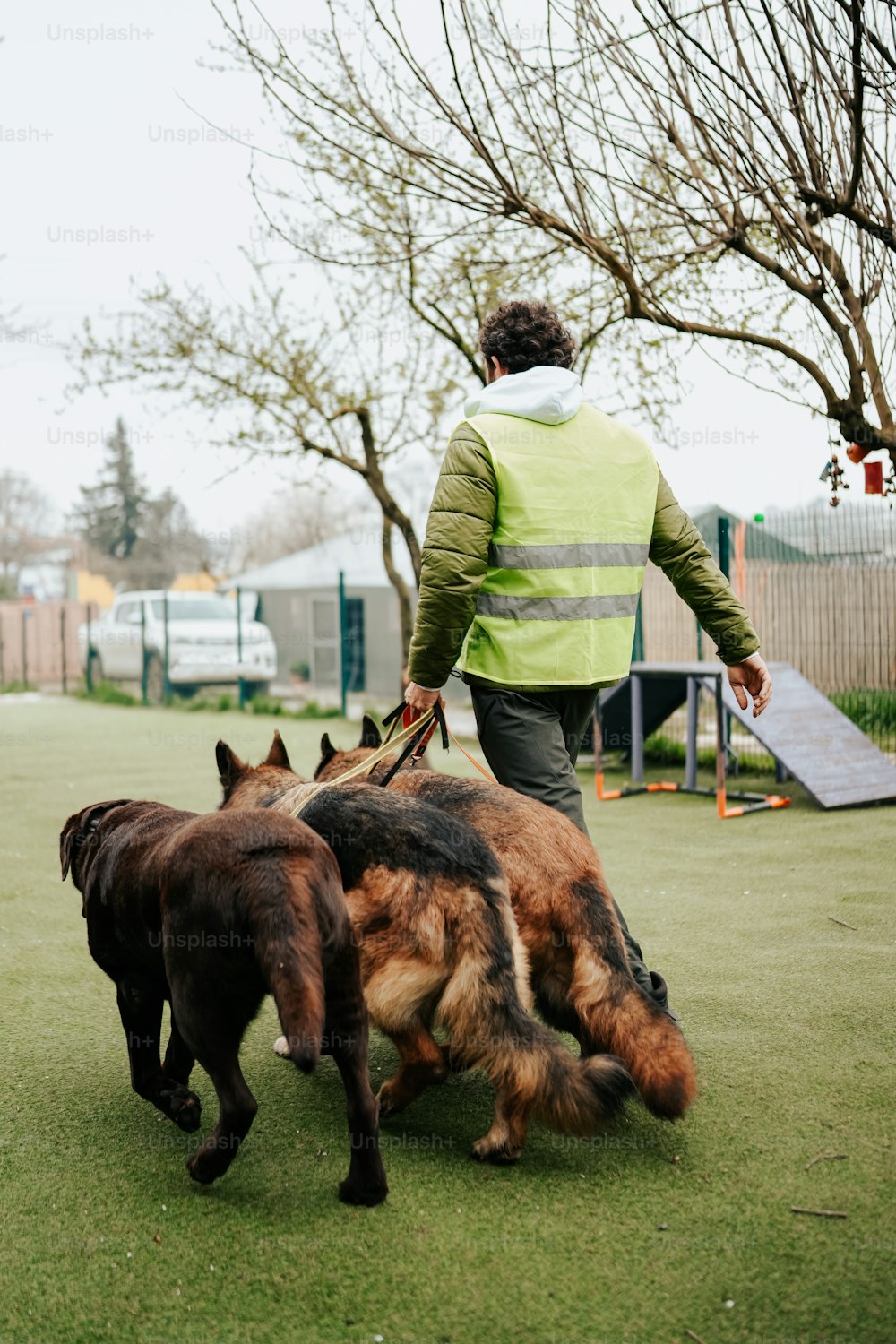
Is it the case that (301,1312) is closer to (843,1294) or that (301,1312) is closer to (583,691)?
(843,1294)

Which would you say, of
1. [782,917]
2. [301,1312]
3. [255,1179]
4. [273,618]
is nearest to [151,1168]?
[255,1179]

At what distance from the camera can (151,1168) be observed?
8.89ft

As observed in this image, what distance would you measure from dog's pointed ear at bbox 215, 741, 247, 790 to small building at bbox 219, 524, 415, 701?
14138mm

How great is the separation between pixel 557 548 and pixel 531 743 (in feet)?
1.99

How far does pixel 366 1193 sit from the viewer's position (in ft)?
8.11

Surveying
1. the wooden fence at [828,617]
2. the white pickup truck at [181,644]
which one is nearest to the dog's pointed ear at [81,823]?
the wooden fence at [828,617]

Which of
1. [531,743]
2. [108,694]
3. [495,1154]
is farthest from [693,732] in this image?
[108,694]

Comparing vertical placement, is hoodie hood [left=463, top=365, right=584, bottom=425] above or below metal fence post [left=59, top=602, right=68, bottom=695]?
above

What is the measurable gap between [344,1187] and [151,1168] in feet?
1.80

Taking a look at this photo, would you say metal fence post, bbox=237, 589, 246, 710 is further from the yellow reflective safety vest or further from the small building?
the yellow reflective safety vest

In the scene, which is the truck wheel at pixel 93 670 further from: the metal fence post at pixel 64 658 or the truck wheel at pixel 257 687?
the truck wheel at pixel 257 687

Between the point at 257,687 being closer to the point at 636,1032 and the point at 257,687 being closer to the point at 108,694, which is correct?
the point at 108,694

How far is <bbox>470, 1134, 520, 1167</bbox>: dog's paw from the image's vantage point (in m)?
2.66

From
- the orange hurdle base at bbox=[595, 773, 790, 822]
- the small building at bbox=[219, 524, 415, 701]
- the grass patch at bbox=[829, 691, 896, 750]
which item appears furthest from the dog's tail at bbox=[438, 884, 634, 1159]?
the small building at bbox=[219, 524, 415, 701]
